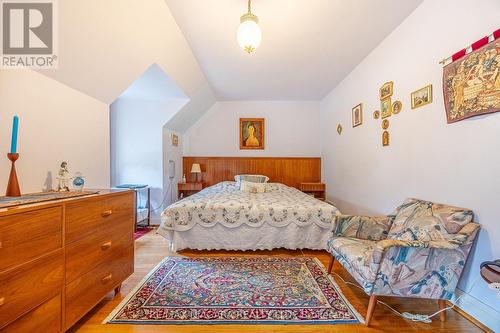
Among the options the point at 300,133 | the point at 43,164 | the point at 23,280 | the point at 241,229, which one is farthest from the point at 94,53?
the point at 300,133

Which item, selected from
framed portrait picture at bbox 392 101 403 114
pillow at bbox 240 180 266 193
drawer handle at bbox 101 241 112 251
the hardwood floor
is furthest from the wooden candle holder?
framed portrait picture at bbox 392 101 403 114

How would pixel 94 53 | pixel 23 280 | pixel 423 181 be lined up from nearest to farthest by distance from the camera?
pixel 23 280
pixel 94 53
pixel 423 181

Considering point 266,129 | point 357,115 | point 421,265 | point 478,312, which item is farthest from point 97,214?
point 266,129

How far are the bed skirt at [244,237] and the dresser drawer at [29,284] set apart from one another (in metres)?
1.46

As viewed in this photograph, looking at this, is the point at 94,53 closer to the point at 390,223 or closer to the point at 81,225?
the point at 81,225

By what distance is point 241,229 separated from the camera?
264 centimetres

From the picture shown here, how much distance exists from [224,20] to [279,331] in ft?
8.91

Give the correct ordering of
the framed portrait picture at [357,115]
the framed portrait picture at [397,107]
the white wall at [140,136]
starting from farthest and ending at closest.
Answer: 1. the white wall at [140,136]
2. the framed portrait picture at [357,115]
3. the framed portrait picture at [397,107]

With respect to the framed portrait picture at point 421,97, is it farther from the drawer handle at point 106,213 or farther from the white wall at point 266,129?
the white wall at point 266,129

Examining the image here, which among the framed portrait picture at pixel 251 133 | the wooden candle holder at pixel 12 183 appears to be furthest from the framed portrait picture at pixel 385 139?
the wooden candle holder at pixel 12 183

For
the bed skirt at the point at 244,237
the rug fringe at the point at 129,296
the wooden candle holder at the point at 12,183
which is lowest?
the rug fringe at the point at 129,296

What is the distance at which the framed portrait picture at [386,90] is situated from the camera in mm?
2508

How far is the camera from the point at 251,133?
5012 millimetres

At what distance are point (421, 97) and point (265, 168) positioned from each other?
128 inches
